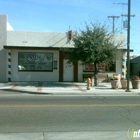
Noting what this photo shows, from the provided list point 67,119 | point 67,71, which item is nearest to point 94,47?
point 67,71

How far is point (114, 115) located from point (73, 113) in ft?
4.79

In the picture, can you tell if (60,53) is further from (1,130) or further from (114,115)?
(1,130)

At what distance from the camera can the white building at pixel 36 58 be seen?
2411 centimetres

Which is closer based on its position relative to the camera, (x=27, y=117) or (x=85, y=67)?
(x=27, y=117)

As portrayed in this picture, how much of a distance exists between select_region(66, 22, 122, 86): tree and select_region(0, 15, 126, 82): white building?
3732 mm

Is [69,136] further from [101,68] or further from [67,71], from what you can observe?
[101,68]

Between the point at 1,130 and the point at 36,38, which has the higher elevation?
the point at 36,38

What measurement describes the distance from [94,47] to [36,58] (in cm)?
679

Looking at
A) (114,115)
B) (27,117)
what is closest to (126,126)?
(114,115)

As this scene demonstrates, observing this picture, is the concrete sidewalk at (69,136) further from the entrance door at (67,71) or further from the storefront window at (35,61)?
the storefront window at (35,61)

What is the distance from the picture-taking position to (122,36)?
25.3 m

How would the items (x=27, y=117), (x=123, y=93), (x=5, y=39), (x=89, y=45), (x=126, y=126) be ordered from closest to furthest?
(x=126, y=126), (x=27, y=117), (x=123, y=93), (x=89, y=45), (x=5, y=39)

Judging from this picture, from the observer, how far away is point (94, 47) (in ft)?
65.2

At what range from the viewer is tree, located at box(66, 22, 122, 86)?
19.9 metres
